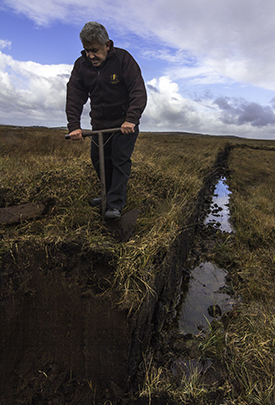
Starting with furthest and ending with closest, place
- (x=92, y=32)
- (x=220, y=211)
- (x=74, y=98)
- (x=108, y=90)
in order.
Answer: (x=220, y=211) → (x=74, y=98) → (x=108, y=90) → (x=92, y=32)

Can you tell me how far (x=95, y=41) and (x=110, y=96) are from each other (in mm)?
545

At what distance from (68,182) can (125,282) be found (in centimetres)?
197

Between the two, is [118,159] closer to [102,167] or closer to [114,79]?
[102,167]

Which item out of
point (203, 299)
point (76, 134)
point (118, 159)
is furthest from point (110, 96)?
point (203, 299)

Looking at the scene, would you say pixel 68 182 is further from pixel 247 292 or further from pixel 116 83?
pixel 247 292

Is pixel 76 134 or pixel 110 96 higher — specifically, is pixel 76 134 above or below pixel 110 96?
below

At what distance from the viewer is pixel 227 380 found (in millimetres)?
2328

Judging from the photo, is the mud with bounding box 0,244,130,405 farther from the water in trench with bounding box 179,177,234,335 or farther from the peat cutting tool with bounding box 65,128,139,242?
the water in trench with bounding box 179,177,234,335

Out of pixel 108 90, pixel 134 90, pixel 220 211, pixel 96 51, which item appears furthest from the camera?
pixel 220 211

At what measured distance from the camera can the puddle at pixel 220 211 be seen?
6.48m

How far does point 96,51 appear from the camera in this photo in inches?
101

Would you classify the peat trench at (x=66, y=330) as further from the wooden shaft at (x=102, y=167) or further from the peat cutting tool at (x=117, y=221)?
the wooden shaft at (x=102, y=167)

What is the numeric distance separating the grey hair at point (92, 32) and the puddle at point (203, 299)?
345 cm

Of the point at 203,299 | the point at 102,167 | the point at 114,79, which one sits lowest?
the point at 203,299
